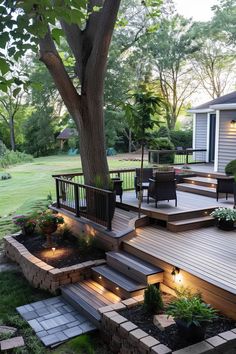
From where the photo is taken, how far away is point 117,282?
4.75 metres

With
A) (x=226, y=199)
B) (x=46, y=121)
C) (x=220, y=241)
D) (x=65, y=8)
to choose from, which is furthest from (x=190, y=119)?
(x=65, y=8)

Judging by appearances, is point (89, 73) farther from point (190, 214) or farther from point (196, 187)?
point (196, 187)

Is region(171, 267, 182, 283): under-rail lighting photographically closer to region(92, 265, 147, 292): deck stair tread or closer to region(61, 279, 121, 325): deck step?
region(92, 265, 147, 292): deck stair tread

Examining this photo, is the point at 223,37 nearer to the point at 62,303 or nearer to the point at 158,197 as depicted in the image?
the point at 158,197

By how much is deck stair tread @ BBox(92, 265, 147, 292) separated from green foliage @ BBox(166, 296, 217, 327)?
1092 mm

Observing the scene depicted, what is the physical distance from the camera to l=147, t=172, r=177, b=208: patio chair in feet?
23.2

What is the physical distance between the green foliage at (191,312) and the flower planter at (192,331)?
4 cm

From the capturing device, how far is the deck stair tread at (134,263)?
15.3 ft

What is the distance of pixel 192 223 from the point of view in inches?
251

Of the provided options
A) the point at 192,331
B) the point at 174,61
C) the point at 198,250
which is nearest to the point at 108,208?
the point at 198,250

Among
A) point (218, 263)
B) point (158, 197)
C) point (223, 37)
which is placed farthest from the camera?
point (223, 37)

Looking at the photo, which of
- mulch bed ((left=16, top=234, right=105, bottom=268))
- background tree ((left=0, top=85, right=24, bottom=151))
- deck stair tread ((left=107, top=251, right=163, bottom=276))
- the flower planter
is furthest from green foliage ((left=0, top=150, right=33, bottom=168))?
the flower planter

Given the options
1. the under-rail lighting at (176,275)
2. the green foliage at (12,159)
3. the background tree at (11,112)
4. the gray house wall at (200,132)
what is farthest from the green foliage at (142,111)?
the background tree at (11,112)

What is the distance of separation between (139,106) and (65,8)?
4.06 m
